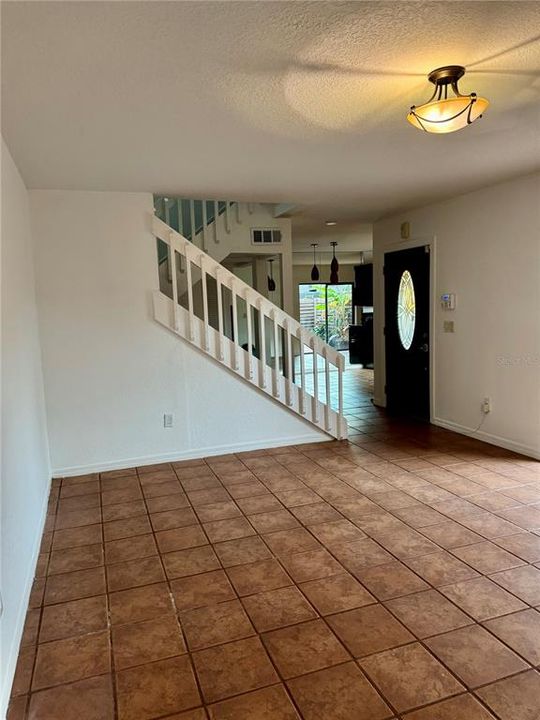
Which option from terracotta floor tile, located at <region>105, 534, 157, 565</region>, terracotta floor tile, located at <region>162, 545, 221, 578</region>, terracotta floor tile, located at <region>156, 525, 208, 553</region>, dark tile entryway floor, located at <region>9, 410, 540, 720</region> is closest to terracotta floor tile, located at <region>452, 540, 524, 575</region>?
dark tile entryway floor, located at <region>9, 410, 540, 720</region>

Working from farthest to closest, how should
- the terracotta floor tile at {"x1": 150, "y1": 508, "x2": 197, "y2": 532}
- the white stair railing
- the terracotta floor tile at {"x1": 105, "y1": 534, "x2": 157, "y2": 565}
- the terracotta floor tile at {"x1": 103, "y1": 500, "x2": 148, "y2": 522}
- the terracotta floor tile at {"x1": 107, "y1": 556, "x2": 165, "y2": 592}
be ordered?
the white stair railing → the terracotta floor tile at {"x1": 103, "y1": 500, "x2": 148, "y2": 522} → the terracotta floor tile at {"x1": 150, "y1": 508, "x2": 197, "y2": 532} → the terracotta floor tile at {"x1": 105, "y1": 534, "x2": 157, "y2": 565} → the terracotta floor tile at {"x1": 107, "y1": 556, "x2": 165, "y2": 592}

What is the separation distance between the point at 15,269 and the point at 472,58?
272cm

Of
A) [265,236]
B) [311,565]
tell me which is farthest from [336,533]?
[265,236]

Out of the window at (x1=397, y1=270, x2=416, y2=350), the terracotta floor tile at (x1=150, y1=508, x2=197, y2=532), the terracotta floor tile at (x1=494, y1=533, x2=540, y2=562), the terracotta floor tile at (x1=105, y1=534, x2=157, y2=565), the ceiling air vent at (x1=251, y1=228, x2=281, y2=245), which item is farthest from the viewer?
the ceiling air vent at (x1=251, y1=228, x2=281, y2=245)

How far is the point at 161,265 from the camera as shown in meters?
5.69

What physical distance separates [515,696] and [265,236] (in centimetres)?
515

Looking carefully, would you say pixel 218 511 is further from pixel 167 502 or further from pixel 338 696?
pixel 338 696

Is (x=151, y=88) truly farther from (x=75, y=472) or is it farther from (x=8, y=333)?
(x=75, y=472)

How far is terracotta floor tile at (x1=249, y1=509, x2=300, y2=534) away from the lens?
3.14 m

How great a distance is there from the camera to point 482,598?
7.65 feet

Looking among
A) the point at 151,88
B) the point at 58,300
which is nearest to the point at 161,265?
the point at 58,300

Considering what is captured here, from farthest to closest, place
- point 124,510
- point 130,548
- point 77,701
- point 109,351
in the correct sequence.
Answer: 1. point 109,351
2. point 124,510
3. point 130,548
4. point 77,701

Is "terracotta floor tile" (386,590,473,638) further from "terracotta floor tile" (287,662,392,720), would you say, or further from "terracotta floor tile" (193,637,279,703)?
"terracotta floor tile" (193,637,279,703)

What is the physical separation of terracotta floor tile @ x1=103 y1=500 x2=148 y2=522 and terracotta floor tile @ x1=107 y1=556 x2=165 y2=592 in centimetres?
65
